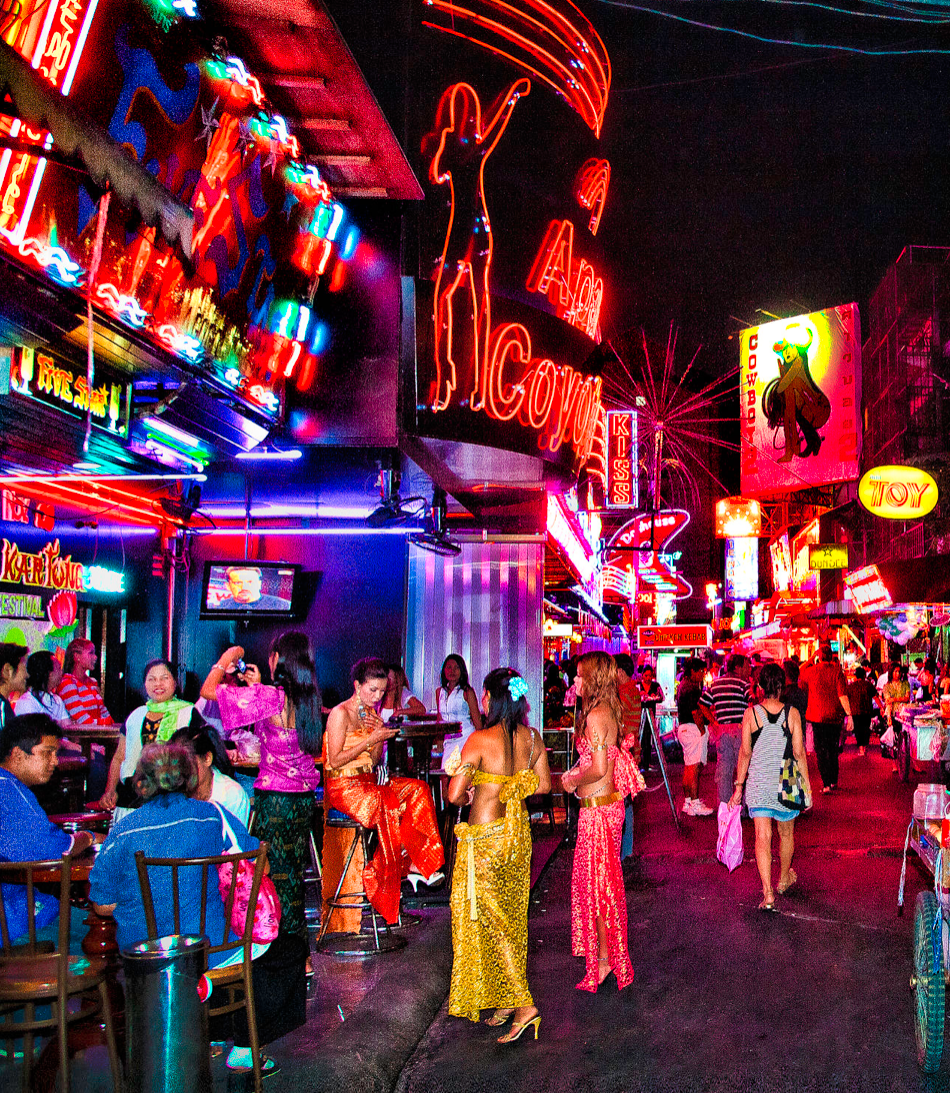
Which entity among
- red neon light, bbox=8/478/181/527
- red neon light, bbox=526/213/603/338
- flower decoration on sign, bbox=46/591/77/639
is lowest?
flower decoration on sign, bbox=46/591/77/639

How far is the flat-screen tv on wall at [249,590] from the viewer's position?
43.5 feet

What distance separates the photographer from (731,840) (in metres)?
10.3

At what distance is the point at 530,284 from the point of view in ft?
36.8

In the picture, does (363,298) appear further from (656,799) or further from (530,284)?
(656,799)

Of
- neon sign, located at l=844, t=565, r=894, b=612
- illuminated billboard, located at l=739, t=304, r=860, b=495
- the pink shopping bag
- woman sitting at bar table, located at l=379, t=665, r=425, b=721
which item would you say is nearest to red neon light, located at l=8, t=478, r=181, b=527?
woman sitting at bar table, located at l=379, t=665, r=425, b=721

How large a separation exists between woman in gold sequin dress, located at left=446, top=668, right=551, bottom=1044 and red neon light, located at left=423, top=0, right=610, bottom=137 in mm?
7838

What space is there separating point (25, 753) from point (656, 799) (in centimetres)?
1401

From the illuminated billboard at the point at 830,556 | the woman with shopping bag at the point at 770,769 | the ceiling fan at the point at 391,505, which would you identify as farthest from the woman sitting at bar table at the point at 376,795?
the illuminated billboard at the point at 830,556

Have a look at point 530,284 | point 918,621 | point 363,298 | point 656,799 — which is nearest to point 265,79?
point 363,298

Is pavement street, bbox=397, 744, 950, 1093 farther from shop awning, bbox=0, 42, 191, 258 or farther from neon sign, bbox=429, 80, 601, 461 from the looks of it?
shop awning, bbox=0, 42, 191, 258

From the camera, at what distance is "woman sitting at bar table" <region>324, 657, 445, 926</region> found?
292 inches

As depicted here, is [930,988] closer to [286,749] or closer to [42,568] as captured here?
[286,749]

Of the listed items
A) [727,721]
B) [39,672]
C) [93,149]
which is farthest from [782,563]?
[93,149]

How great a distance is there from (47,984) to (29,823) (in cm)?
84
